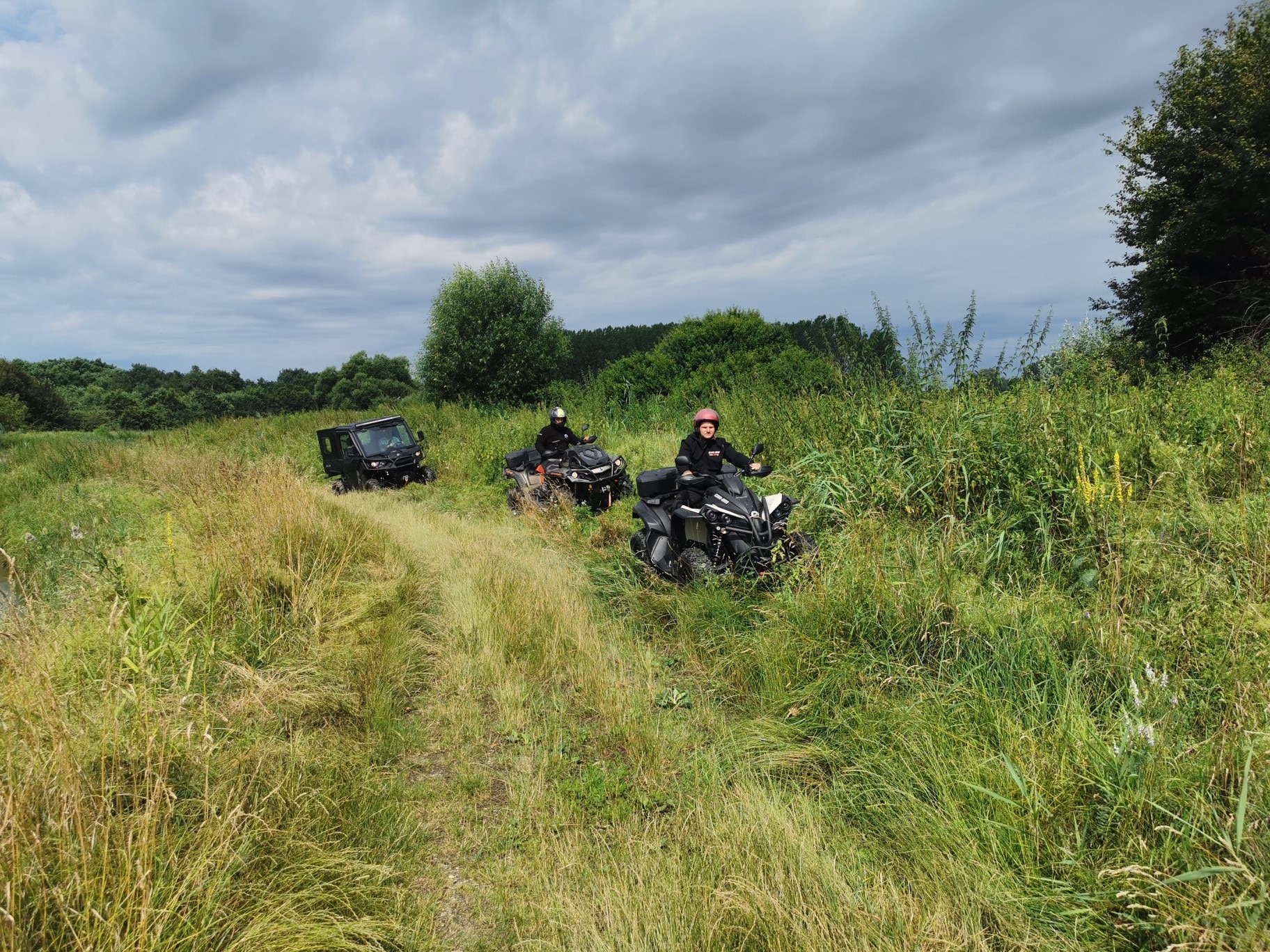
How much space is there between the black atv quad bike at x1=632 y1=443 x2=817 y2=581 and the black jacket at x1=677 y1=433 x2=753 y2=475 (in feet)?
0.57

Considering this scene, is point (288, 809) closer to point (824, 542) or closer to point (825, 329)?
point (824, 542)

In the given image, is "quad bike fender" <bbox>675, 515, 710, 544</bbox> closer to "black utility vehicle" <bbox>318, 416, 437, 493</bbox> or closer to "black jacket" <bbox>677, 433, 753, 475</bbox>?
"black jacket" <bbox>677, 433, 753, 475</bbox>

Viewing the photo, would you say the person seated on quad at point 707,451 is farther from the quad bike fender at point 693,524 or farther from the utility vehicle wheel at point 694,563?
the utility vehicle wheel at point 694,563

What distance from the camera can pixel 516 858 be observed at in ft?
7.84

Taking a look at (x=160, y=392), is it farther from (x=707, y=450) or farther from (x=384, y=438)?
(x=707, y=450)

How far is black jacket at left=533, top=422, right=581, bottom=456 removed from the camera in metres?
9.95

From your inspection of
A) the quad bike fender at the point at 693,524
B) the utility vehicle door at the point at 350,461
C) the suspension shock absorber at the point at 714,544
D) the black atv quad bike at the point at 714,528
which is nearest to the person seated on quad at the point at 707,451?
the black atv quad bike at the point at 714,528

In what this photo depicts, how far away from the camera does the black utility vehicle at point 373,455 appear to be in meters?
12.5

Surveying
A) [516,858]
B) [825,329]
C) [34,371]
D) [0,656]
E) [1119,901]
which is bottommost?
[516,858]

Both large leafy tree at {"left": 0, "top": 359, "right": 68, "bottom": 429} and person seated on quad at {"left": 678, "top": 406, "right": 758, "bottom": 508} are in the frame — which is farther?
large leafy tree at {"left": 0, "top": 359, "right": 68, "bottom": 429}

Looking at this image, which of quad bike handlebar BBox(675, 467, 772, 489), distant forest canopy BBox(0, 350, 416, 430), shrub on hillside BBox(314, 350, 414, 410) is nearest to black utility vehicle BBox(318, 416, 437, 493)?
quad bike handlebar BBox(675, 467, 772, 489)

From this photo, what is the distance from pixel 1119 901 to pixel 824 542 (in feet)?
10.5

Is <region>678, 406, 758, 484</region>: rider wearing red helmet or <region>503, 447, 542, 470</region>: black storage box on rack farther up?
<region>678, 406, 758, 484</region>: rider wearing red helmet

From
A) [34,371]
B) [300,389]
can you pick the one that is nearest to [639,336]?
[300,389]
